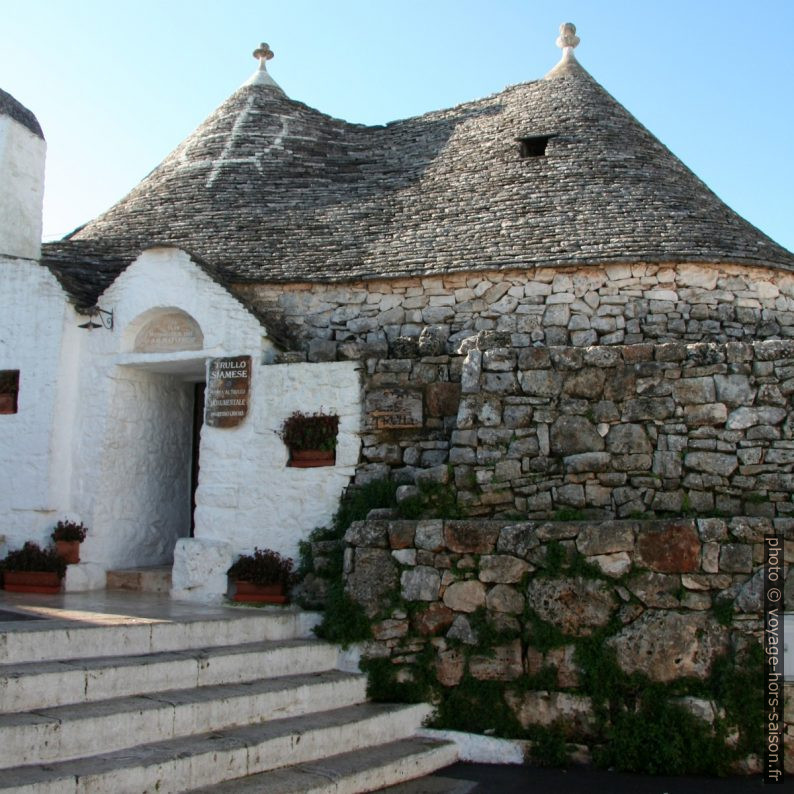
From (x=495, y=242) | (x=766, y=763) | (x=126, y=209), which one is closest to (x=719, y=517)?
(x=766, y=763)

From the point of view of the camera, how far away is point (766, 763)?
6.74 m

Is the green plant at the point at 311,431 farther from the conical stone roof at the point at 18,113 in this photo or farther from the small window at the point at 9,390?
the conical stone roof at the point at 18,113

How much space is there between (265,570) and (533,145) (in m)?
6.62

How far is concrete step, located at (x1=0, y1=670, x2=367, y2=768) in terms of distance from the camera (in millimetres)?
5404

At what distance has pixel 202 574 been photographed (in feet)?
30.3

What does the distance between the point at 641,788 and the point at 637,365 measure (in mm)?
3301

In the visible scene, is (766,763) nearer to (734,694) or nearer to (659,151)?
(734,694)

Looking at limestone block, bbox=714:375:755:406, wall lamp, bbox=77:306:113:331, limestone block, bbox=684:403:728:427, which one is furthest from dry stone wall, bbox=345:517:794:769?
wall lamp, bbox=77:306:113:331

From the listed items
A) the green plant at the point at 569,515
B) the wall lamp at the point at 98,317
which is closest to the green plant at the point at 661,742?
the green plant at the point at 569,515

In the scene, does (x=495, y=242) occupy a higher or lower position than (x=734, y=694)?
higher

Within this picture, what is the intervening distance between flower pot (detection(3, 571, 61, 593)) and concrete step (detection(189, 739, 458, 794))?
4.25m

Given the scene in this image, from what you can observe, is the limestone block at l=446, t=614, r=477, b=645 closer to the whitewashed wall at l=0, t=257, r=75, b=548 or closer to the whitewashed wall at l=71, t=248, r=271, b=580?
the whitewashed wall at l=71, t=248, r=271, b=580

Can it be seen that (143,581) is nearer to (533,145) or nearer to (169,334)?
(169,334)

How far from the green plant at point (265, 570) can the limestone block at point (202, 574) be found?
0.15m
